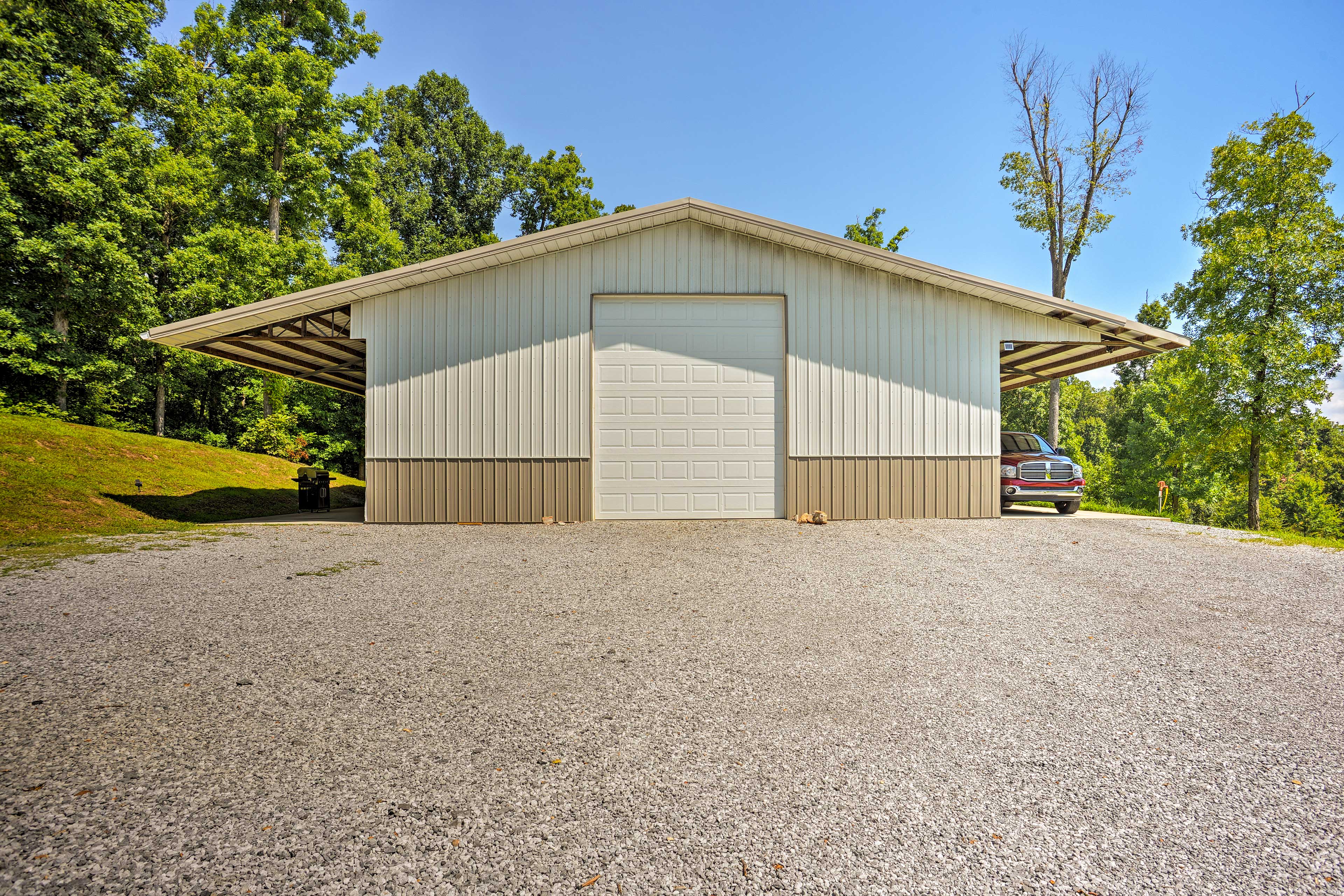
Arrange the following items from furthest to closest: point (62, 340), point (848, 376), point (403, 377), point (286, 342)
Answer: point (62, 340) < point (286, 342) < point (848, 376) < point (403, 377)

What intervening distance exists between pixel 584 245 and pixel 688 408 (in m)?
3.26

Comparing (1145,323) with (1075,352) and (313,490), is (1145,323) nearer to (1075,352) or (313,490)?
(1075,352)

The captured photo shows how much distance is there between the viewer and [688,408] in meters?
9.52

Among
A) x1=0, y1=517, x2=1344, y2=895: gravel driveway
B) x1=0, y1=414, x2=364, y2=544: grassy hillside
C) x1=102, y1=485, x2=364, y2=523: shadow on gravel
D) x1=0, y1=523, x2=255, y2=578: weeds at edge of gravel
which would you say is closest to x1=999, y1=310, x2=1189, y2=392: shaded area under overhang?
x1=0, y1=517, x2=1344, y2=895: gravel driveway

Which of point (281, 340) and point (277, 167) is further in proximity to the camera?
point (277, 167)

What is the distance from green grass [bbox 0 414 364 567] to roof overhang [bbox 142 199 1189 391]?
284 centimetres

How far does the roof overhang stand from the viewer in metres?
8.62

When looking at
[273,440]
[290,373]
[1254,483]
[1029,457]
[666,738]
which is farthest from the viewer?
[273,440]

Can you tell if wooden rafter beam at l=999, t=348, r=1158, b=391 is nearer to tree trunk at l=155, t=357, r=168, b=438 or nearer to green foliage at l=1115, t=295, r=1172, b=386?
green foliage at l=1115, t=295, r=1172, b=386

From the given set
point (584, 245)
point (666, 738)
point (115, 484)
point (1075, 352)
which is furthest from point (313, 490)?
point (1075, 352)

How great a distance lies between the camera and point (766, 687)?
3.12 metres

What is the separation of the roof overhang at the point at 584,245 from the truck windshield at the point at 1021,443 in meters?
2.08

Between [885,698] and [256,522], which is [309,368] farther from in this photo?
[885,698]

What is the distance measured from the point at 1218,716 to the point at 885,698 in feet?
5.39
